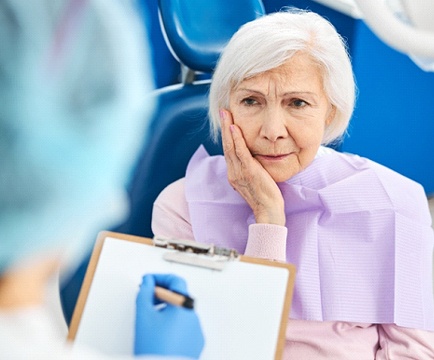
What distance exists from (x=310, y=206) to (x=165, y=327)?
742 millimetres

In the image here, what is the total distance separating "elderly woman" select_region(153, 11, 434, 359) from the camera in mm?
1314

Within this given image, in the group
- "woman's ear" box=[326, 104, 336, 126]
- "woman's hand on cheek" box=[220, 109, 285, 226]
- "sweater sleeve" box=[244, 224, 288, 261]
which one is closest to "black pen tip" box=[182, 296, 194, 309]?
"sweater sleeve" box=[244, 224, 288, 261]

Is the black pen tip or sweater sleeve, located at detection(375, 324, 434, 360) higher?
the black pen tip

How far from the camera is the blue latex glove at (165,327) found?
2.44 ft

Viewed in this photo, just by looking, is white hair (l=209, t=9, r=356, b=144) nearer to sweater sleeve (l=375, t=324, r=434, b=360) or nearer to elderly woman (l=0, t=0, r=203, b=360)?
sweater sleeve (l=375, t=324, r=434, b=360)

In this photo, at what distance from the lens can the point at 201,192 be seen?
1.45 metres

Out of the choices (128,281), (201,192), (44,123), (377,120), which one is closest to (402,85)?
(377,120)

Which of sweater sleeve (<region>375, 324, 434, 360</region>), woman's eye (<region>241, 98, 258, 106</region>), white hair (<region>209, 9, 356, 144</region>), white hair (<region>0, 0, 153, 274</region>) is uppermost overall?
Answer: white hair (<region>0, 0, 153, 274</region>)

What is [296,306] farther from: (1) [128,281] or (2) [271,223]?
(1) [128,281]

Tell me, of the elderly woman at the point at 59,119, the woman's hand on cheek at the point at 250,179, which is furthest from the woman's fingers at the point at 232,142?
the elderly woman at the point at 59,119

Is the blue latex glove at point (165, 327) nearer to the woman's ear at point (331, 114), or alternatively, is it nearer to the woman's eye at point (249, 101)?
the woman's eye at point (249, 101)

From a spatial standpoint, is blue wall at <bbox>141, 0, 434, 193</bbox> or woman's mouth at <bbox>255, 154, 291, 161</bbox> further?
blue wall at <bbox>141, 0, 434, 193</bbox>

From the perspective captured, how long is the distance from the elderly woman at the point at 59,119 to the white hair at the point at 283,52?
0.90 m

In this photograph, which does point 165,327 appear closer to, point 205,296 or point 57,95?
point 205,296
